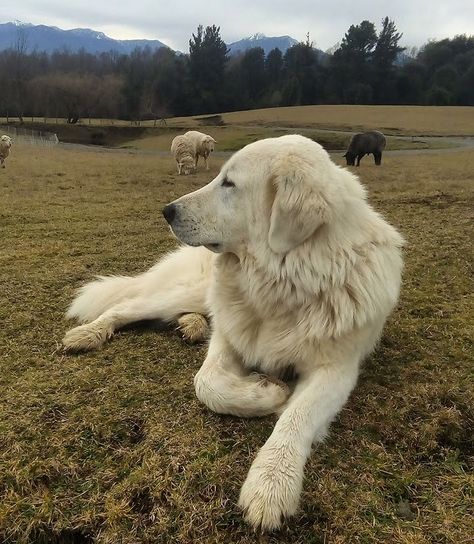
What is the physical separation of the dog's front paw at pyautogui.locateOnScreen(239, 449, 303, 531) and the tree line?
186ft

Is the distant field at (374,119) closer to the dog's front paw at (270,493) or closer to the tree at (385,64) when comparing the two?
the tree at (385,64)

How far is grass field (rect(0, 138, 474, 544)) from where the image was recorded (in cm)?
172

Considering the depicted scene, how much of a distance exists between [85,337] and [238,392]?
1.23 metres

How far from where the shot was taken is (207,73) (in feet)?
195

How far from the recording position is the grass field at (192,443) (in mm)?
1723

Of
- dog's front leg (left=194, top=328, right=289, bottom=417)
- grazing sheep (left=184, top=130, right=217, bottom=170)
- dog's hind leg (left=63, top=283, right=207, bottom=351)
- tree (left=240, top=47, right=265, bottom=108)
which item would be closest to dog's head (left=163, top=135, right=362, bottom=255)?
dog's front leg (left=194, top=328, right=289, bottom=417)

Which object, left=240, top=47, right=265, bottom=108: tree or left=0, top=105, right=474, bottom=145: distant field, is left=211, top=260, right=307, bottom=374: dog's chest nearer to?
left=0, top=105, right=474, bottom=145: distant field

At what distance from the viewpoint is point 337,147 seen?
1150 inches

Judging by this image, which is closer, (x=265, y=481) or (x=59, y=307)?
(x=265, y=481)


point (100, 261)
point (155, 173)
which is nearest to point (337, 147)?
point (155, 173)

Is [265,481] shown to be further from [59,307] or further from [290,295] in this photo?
[59,307]

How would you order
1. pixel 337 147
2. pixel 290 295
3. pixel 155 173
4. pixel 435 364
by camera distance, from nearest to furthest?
pixel 290 295
pixel 435 364
pixel 155 173
pixel 337 147

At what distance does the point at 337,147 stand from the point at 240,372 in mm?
28532

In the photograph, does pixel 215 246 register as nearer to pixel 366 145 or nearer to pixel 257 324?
pixel 257 324
